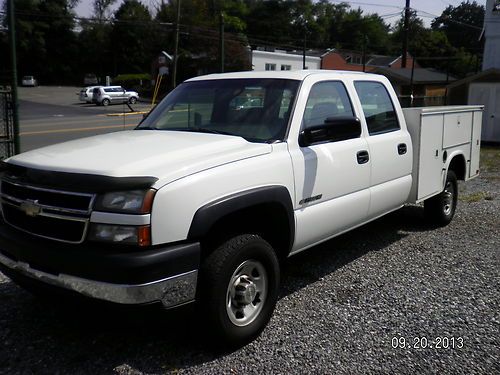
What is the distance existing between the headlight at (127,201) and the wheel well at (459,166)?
5.02 m

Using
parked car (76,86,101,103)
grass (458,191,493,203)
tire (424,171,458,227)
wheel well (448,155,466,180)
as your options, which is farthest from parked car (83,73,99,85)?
tire (424,171,458,227)

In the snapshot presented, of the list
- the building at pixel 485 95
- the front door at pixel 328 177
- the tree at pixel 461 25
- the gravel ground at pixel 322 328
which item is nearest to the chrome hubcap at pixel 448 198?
the gravel ground at pixel 322 328

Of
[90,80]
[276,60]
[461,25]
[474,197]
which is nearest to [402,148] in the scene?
[474,197]

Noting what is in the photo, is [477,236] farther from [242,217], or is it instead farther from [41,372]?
[41,372]

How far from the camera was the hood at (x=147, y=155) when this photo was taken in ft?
9.91

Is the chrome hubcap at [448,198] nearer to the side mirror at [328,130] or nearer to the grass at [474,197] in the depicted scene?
the grass at [474,197]

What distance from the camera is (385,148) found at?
16.3ft

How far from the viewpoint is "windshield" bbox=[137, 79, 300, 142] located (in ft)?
13.1

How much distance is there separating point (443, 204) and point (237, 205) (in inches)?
163

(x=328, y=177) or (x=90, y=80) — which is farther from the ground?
(x=90, y=80)

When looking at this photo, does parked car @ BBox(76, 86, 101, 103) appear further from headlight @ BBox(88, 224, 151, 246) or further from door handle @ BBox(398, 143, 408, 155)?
headlight @ BBox(88, 224, 151, 246)

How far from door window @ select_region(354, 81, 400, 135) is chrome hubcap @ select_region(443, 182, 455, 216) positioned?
167 centimetres

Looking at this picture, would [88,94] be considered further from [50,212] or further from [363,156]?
[50,212]

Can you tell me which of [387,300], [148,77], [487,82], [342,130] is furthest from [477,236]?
[148,77]
